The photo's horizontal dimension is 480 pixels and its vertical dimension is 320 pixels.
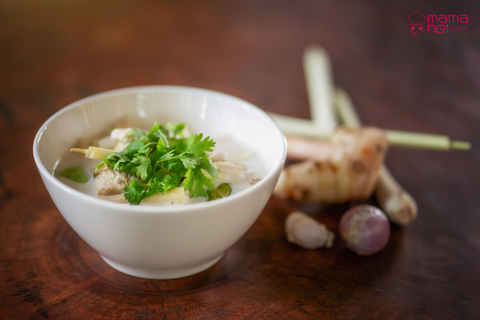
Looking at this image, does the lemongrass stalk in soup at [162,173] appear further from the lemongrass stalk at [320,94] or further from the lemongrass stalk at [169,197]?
the lemongrass stalk at [320,94]

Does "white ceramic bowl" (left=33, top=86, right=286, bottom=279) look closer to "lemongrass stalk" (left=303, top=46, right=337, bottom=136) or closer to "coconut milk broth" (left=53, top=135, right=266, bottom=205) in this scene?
"coconut milk broth" (left=53, top=135, right=266, bottom=205)

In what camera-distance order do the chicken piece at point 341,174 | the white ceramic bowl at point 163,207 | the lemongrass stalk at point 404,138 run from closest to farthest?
the white ceramic bowl at point 163,207 < the chicken piece at point 341,174 < the lemongrass stalk at point 404,138

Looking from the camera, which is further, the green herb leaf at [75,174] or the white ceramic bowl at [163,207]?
the green herb leaf at [75,174]

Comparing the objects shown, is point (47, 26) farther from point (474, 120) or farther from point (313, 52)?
point (474, 120)

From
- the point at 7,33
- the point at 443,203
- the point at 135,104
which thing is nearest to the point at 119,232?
the point at 135,104

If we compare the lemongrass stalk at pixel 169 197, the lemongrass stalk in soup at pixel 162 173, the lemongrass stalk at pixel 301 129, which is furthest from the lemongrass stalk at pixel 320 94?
the lemongrass stalk at pixel 169 197

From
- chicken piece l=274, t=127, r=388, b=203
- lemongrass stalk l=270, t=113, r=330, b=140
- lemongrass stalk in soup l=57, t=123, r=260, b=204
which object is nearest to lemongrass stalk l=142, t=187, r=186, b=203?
lemongrass stalk in soup l=57, t=123, r=260, b=204
